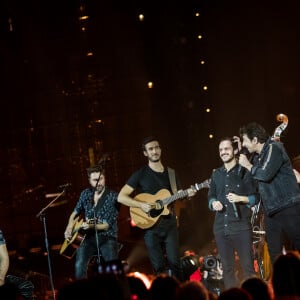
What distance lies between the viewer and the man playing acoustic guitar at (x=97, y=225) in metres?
8.29

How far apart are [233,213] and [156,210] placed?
137 cm

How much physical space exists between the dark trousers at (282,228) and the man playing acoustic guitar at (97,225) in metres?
2.52

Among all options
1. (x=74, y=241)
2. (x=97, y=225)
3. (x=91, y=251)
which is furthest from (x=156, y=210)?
(x=74, y=241)

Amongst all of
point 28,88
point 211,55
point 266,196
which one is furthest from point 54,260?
point 266,196

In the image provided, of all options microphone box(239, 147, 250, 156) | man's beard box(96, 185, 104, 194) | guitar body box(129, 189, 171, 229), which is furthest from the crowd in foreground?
man's beard box(96, 185, 104, 194)

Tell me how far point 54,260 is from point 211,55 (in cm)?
583

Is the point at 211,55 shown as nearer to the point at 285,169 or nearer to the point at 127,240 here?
the point at 127,240

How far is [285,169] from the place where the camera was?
6727 millimetres

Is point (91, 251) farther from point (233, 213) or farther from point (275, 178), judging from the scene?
point (275, 178)

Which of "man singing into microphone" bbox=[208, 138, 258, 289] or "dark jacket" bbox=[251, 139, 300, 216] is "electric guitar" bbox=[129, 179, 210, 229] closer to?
"man singing into microphone" bbox=[208, 138, 258, 289]

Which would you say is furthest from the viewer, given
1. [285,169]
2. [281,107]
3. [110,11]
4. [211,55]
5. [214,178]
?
[110,11]

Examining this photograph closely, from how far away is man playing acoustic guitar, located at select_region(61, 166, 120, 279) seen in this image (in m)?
8.29

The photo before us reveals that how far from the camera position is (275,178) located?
22.0 feet

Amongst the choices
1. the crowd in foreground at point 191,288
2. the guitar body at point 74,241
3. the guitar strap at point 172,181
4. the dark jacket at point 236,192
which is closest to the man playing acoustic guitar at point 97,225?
the guitar body at point 74,241
